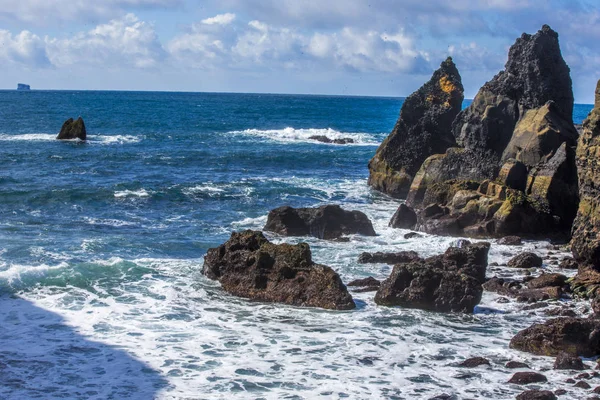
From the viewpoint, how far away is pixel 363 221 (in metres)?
28.8

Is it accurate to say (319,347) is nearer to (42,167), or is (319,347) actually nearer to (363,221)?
(363,221)

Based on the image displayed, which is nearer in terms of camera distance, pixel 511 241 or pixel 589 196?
pixel 589 196

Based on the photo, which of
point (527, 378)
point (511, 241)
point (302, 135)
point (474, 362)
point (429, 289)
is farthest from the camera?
point (302, 135)

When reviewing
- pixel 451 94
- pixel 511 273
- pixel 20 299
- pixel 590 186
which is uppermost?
pixel 451 94

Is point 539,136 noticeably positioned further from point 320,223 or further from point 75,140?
point 75,140

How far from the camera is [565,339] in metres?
16.1

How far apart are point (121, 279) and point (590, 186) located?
1458cm

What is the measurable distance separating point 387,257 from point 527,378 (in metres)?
10.0

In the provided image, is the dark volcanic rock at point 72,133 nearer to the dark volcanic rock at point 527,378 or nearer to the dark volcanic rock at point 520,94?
the dark volcanic rock at point 520,94

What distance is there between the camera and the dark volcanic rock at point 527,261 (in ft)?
77.0

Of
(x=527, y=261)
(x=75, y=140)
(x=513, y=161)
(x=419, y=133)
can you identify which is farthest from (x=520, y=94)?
(x=75, y=140)

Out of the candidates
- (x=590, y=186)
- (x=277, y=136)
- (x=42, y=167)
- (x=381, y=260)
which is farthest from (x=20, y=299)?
(x=277, y=136)

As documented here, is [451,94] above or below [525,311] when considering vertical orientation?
above

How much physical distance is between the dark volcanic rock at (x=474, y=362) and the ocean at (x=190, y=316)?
0.71 ft
